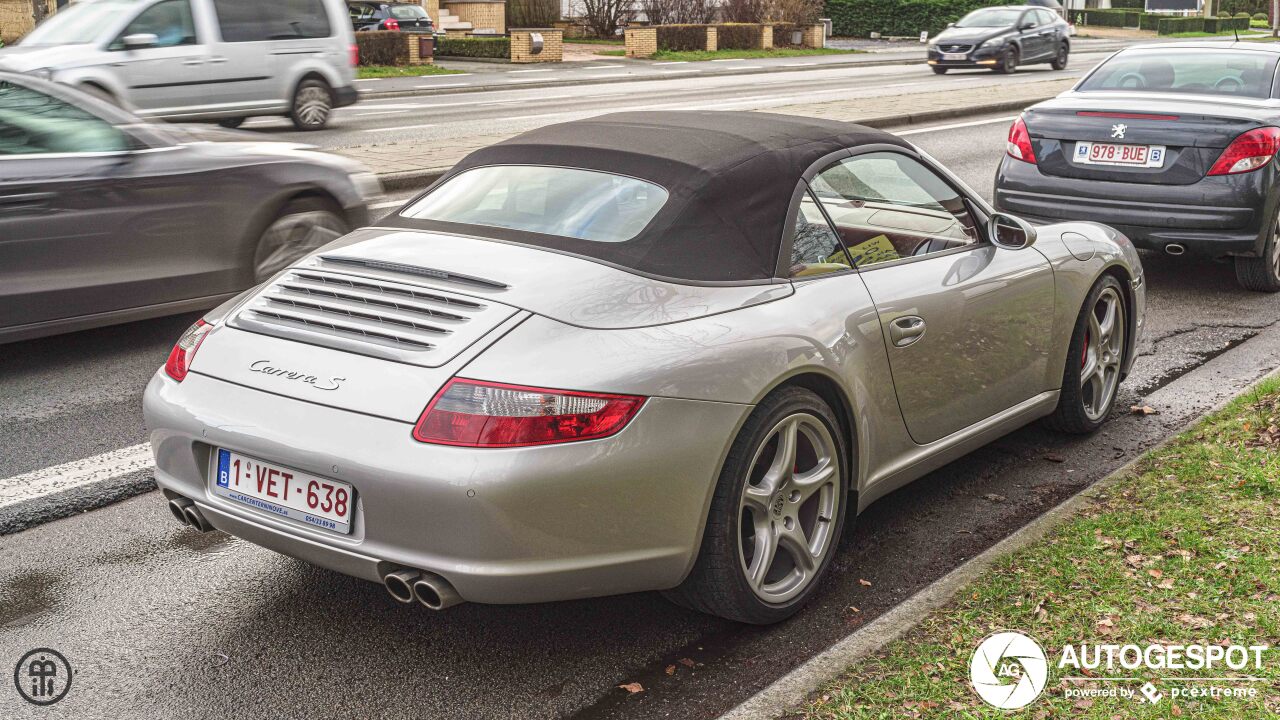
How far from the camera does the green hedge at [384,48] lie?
30.8 metres

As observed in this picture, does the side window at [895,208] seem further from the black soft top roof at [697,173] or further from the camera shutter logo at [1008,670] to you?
the camera shutter logo at [1008,670]

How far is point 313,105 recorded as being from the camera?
17.1 metres

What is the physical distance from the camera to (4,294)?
19.6ft

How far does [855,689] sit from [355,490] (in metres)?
1.34

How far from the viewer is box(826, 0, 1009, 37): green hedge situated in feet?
182

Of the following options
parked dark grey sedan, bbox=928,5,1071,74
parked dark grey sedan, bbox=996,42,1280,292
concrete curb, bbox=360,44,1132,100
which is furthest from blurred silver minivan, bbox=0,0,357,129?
parked dark grey sedan, bbox=928,5,1071,74

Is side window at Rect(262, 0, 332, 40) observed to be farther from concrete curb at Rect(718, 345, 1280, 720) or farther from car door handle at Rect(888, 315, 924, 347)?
concrete curb at Rect(718, 345, 1280, 720)

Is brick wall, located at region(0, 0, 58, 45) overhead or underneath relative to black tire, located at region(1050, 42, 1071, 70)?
overhead

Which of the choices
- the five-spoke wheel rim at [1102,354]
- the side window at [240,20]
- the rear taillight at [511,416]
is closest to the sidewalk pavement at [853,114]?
the side window at [240,20]

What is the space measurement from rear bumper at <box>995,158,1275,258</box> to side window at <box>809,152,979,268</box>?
11.0 ft

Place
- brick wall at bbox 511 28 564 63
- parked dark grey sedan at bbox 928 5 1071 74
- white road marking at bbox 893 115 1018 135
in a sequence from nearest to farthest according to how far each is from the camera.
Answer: white road marking at bbox 893 115 1018 135 → parked dark grey sedan at bbox 928 5 1071 74 → brick wall at bbox 511 28 564 63

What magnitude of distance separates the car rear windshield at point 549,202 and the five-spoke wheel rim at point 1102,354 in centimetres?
234

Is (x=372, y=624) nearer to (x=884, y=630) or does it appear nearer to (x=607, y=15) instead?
(x=884, y=630)

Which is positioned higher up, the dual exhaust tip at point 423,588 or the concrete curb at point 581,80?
the concrete curb at point 581,80
